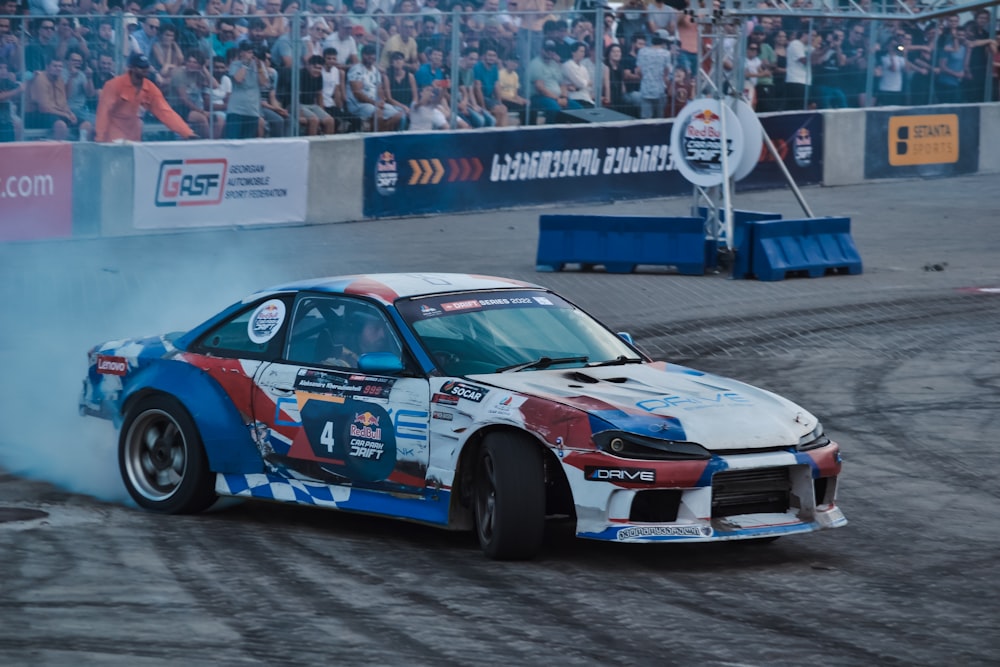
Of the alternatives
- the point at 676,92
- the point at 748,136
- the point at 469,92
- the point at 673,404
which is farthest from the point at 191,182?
the point at 673,404

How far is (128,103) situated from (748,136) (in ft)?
24.8

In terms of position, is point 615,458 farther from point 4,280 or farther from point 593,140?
point 593,140

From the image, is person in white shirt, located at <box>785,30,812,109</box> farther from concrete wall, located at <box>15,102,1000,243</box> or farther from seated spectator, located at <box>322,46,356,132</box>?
seated spectator, located at <box>322,46,356,132</box>

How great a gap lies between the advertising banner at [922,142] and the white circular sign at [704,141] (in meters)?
10.8

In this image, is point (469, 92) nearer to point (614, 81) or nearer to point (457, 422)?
point (614, 81)

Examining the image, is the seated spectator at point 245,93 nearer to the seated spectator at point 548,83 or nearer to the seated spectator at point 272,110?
the seated spectator at point 272,110

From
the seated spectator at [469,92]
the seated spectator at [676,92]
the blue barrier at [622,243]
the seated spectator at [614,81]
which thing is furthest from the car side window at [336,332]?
the seated spectator at [676,92]

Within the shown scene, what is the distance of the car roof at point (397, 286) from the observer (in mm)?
7457

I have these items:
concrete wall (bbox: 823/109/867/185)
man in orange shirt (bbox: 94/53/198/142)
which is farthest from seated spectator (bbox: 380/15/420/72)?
concrete wall (bbox: 823/109/867/185)

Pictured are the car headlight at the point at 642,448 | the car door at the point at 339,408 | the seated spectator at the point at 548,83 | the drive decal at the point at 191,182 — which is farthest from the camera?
the seated spectator at the point at 548,83

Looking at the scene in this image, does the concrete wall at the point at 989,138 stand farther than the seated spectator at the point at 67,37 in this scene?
Yes

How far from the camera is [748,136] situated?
17.7 metres

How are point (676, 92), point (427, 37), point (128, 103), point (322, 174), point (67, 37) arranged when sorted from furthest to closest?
point (676, 92) < point (427, 37) < point (322, 174) < point (128, 103) < point (67, 37)

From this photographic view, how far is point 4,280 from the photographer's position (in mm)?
15227
